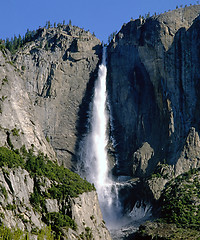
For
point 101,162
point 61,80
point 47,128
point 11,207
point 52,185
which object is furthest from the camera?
point 61,80

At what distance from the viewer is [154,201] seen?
307 feet

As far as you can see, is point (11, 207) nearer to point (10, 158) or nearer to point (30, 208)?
point (30, 208)

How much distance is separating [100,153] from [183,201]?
24875mm

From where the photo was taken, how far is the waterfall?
100562mm

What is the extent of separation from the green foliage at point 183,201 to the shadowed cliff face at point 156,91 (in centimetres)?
348

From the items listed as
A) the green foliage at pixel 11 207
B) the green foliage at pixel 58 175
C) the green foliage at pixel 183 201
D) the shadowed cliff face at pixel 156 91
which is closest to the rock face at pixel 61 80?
the shadowed cliff face at pixel 156 91

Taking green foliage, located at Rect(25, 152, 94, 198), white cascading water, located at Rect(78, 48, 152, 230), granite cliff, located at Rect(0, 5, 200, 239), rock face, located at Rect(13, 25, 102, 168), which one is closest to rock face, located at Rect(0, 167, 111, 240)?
granite cliff, located at Rect(0, 5, 200, 239)

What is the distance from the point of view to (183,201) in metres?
88.7

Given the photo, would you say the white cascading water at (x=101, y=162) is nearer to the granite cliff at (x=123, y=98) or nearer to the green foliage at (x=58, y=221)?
the granite cliff at (x=123, y=98)

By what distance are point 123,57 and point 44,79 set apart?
16.7m

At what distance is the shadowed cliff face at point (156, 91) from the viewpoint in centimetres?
10106

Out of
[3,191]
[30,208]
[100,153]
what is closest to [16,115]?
[30,208]

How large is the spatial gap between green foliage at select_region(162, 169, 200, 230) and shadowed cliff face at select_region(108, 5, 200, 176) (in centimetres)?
348

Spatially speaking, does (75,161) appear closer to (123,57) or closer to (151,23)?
(123,57)
